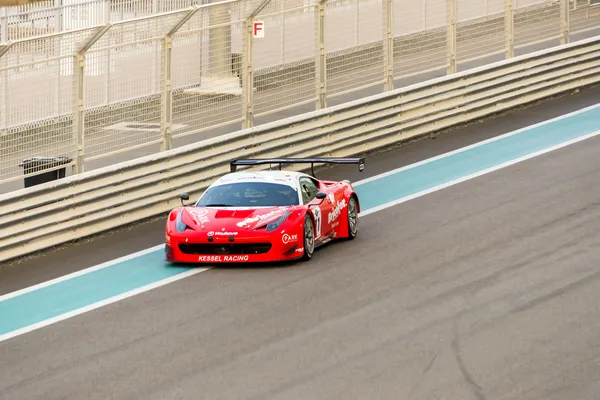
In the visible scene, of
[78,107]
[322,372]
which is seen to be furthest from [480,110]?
[322,372]

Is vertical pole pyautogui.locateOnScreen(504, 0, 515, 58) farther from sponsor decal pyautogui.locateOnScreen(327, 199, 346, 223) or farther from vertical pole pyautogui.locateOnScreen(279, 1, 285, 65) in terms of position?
sponsor decal pyautogui.locateOnScreen(327, 199, 346, 223)

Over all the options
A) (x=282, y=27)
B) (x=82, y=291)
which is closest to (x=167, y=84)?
(x=282, y=27)

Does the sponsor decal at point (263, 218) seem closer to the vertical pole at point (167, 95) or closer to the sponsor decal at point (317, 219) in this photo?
the sponsor decal at point (317, 219)

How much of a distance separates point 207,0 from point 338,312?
1572 centimetres

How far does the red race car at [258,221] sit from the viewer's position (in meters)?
16.5

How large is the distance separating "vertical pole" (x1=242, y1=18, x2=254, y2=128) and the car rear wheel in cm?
376

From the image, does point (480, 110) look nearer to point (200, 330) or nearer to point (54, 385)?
point (200, 330)

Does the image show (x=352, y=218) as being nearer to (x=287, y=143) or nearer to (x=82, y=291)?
(x=82, y=291)

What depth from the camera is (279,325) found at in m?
13.7

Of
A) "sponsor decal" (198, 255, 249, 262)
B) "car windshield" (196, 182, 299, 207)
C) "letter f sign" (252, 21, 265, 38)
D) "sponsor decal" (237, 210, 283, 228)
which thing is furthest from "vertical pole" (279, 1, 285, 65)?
"sponsor decal" (198, 255, 249, 262)

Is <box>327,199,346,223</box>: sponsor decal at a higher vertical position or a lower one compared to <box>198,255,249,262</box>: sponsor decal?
higher

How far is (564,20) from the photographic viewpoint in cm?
2903

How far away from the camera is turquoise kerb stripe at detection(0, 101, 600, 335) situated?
1531 cm

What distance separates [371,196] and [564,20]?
32.3 ft
